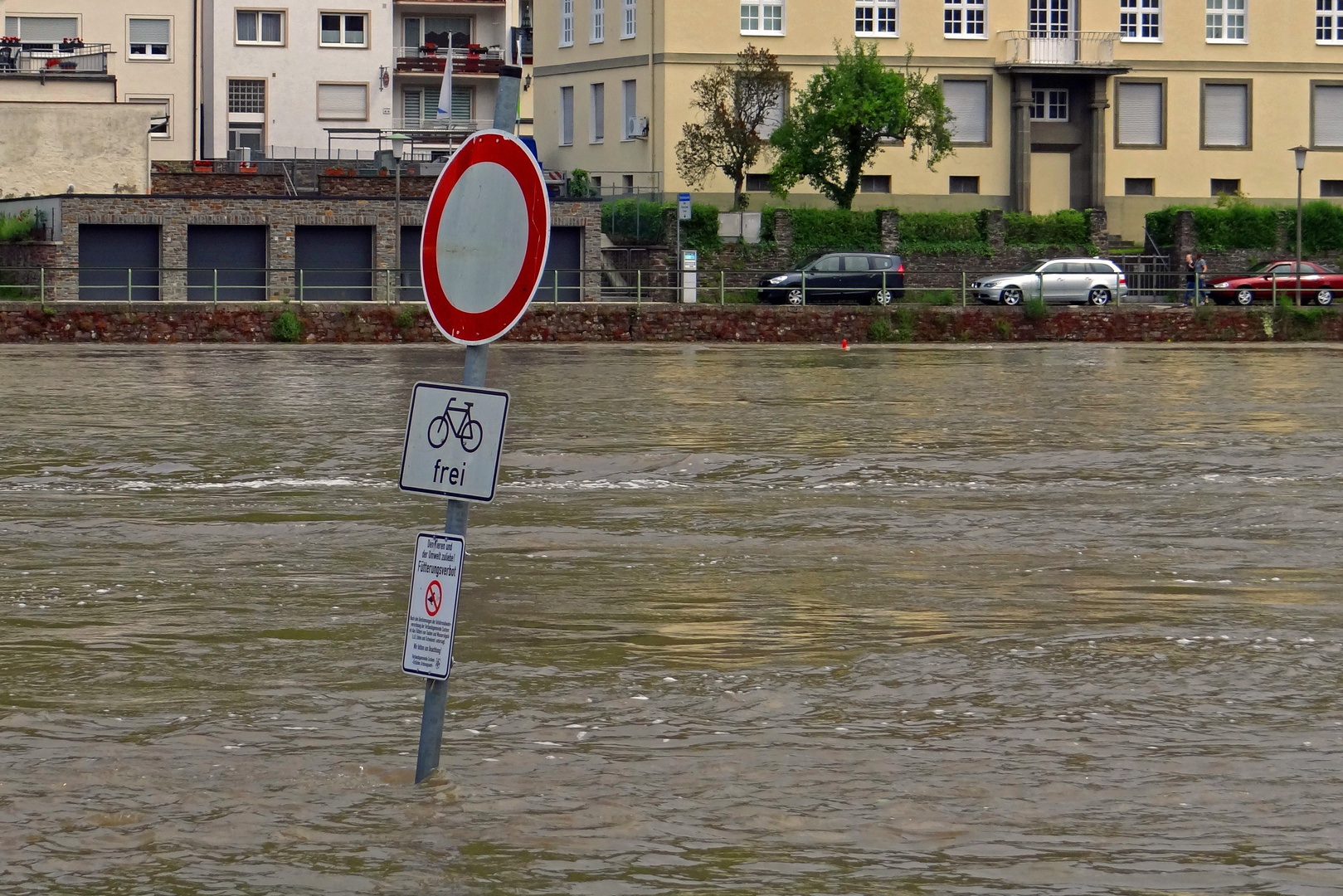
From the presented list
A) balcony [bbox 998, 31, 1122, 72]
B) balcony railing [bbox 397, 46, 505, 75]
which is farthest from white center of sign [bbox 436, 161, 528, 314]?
balcony railing [bbox 397, 46, 505, 75]

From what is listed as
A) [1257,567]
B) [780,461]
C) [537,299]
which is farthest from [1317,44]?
[1257,567]

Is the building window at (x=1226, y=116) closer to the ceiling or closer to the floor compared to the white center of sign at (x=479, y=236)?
closer to the ceiling

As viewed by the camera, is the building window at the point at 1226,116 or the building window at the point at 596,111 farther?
the building window at the point at 596,111

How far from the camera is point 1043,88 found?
216ft

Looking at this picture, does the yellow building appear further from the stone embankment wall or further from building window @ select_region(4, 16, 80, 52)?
building window @ select_region(4, 16, 80, 52)

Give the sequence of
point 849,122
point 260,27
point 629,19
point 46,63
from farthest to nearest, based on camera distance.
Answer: point 260,27
point 46,63
point 629,19
point 849,122

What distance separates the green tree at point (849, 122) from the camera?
57.1 meters

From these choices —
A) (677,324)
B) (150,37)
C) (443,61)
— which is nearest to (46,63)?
(150,37)

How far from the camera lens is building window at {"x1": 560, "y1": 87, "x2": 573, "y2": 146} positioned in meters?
68.9

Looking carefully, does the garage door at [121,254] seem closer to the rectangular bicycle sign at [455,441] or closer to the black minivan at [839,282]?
the black minivan at [839,282]

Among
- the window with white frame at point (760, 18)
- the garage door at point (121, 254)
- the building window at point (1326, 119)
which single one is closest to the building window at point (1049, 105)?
the building window at point (1326, 119)

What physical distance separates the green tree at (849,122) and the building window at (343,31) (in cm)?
2358

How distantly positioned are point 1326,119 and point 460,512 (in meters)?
65.5

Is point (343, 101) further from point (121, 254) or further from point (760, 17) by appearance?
point (121, 254)
